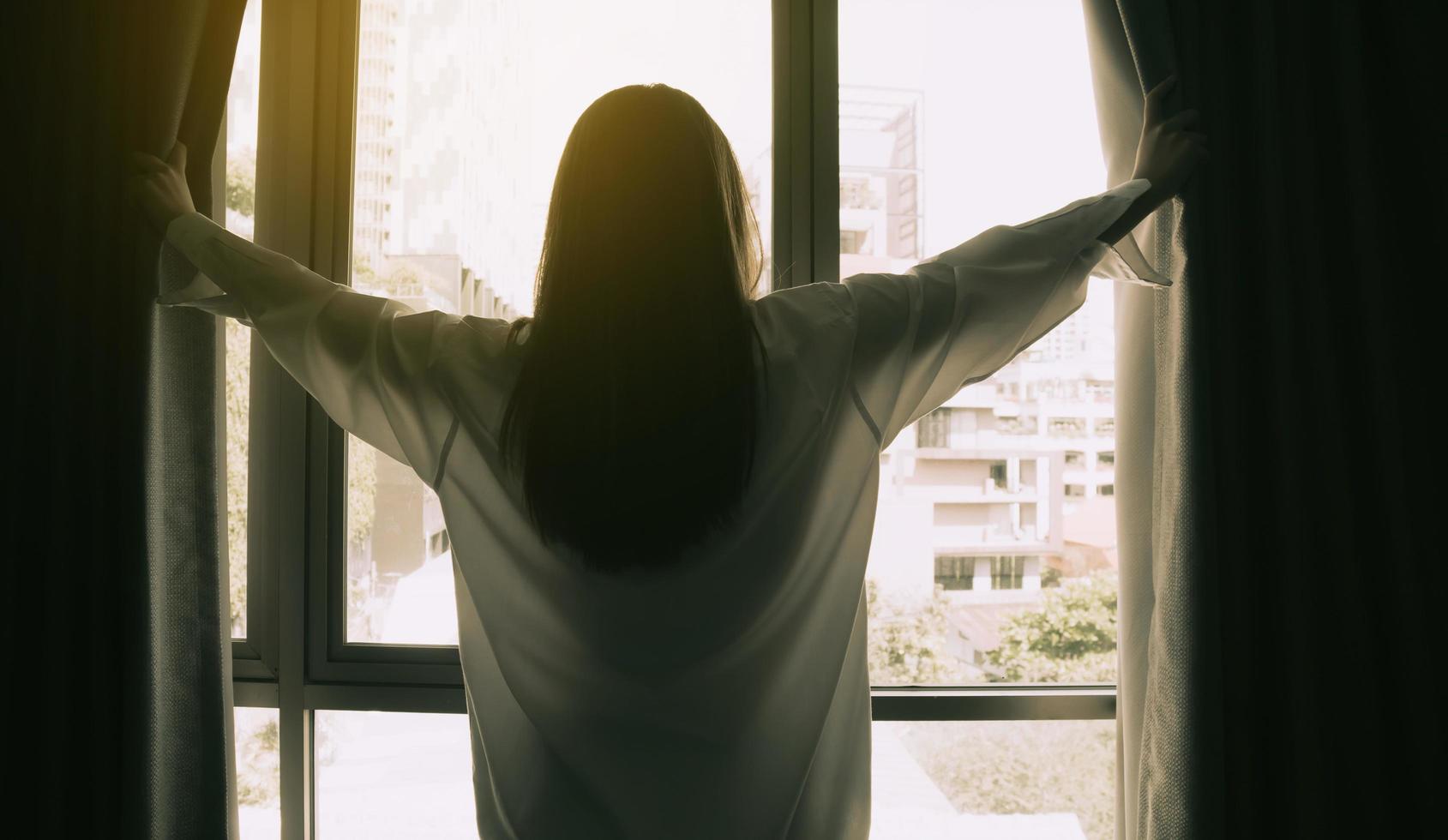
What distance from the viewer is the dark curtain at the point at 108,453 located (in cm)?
94

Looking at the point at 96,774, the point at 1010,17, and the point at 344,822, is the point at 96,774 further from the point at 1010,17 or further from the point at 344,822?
the point at 1010,17

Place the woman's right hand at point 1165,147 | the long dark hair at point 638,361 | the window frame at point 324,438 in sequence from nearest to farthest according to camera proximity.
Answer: the long dark hair at point 638,361, the woman's right hand at point 1165,147, the window frame at point 324,438

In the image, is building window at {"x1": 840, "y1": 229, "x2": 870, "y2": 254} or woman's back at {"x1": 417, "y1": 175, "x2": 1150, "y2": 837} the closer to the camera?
woman's back at {"x1": 417, "y1": 175, "x2": 1150, "y2": 837}

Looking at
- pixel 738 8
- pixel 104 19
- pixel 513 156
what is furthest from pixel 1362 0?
pixel 104 19

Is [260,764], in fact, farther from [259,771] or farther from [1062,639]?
[1062,639]

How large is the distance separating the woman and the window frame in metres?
0.37

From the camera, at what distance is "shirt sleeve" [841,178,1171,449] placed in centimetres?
76

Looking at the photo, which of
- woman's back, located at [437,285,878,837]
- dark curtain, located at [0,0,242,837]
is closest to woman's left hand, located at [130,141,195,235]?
dark curtain, located at [0,0,242,837]

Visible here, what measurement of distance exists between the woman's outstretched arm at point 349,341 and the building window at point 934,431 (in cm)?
74

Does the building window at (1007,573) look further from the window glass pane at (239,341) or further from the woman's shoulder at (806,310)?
the window glass pane at (239,341)

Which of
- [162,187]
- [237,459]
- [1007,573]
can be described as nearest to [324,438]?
[237,459]

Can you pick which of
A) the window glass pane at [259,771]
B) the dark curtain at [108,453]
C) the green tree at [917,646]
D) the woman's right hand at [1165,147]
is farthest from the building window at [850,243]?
the window glass pane at [259,771]

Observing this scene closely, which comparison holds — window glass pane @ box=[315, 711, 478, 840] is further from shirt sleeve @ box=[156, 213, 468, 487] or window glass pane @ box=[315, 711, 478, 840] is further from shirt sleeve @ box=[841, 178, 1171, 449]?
shirt sleeve @ box=[841, 178, 1171, 449]

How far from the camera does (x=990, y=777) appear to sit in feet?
3.84
